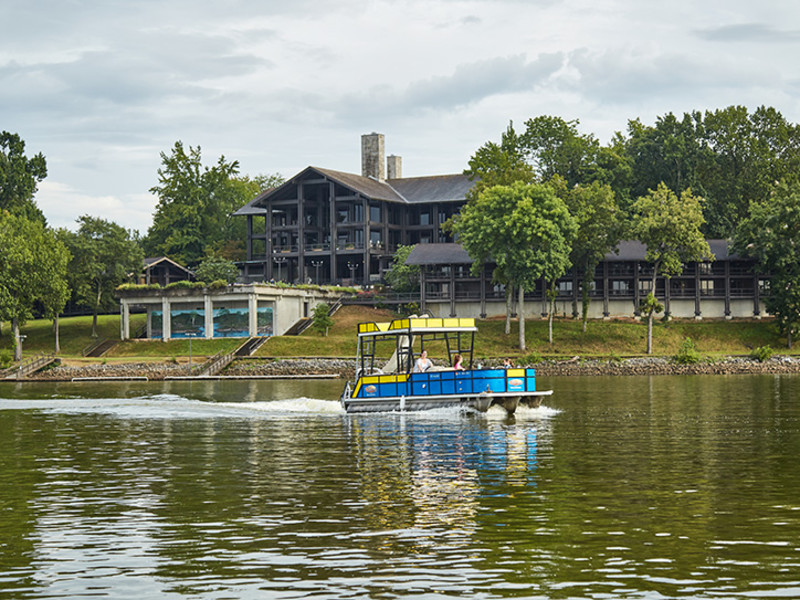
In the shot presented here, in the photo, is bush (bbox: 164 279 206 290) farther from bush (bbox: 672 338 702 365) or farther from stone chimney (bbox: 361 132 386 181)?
bush (bbox: 672 338 702 365)

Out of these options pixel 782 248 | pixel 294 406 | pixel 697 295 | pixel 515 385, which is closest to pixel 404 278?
pixel 697 295

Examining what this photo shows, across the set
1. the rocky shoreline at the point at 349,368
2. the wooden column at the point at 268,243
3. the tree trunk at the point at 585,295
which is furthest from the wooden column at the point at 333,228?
the rocky shoreline at the point at 349,368

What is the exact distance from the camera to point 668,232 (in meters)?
93.1

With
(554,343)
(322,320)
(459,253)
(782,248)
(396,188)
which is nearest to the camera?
(782,248)

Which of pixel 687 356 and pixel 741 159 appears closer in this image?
pixel 687 356

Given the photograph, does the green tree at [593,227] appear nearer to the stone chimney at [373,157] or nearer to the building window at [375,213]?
the building window at [375,213]

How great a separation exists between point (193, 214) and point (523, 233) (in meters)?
59.1

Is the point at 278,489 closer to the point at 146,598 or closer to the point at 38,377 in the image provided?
the point at 146,598

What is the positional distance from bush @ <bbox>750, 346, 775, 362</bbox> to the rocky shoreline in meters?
0.36

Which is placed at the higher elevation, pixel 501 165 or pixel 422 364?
pixel 501 165

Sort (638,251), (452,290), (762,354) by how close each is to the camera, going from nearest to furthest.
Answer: (762,354) < (638,251) < (452,290)

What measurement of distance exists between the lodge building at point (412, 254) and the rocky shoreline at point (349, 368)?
56.4 feet

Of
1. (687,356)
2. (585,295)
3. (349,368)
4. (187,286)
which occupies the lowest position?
(349,368)

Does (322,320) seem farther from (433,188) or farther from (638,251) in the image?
(433,188)
